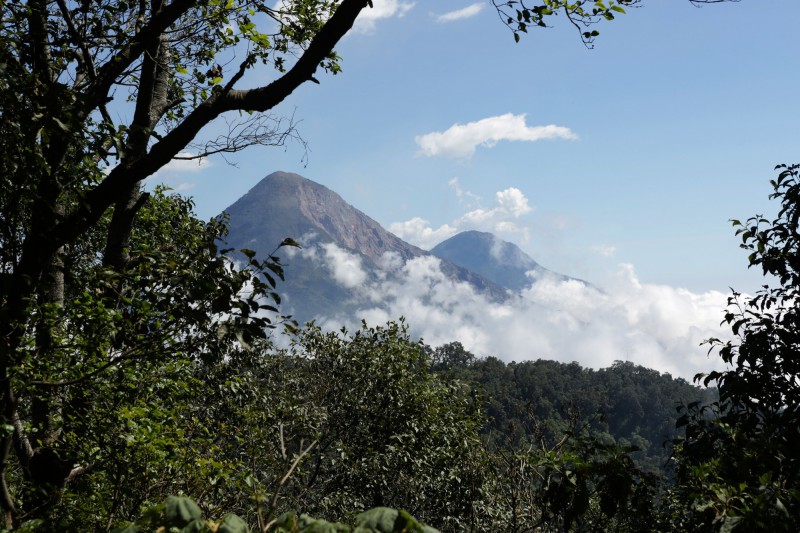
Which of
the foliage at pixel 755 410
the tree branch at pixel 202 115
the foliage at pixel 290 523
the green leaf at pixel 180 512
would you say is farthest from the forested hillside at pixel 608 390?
the green leaf at pixel 180 512

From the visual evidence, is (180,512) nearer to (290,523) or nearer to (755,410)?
(290,523)

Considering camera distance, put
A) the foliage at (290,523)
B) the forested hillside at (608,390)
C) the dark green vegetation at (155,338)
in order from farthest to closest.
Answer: the forested hillside at (608,390), the dark green vegetation at (155,338), the foliage at (290,523)

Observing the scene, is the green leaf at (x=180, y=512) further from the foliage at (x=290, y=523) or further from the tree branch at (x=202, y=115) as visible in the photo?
the tree branch at (x=202, y=115)

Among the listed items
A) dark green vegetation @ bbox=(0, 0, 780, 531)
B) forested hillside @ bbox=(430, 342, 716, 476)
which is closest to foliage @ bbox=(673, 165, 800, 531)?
dark green vegetation @ bbox=(0, 0, 780, 531)

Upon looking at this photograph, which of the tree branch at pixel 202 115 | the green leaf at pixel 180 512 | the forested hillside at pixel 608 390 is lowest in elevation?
the green leaf at pixel 180 512

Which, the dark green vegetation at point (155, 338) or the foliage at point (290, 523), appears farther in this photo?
the dark green vegetation at point (155, 338)

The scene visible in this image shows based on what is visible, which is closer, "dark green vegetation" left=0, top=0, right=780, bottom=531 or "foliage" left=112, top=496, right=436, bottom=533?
"foliage" left=112, top=496, right=436, bottom=533

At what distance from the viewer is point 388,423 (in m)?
15.8

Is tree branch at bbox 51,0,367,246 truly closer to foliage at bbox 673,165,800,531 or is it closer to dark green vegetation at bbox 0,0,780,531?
dark green vegetation at bbox 0,0,780,531

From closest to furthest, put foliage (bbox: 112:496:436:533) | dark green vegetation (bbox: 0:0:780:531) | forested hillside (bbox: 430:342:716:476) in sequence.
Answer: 1. foliage (bbox: 112:496:436:533)
2. dark green vegetation (bbox: 0:0:780:531)
3. forested hillside (bbox: 430:342:716:476)

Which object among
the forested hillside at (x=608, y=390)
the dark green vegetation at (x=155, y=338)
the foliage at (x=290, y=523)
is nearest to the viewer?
the foliage at (x=290, y=523)

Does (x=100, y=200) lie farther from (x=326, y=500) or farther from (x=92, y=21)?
(x=326, y=500)

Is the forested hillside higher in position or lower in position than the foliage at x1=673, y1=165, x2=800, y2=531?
higher

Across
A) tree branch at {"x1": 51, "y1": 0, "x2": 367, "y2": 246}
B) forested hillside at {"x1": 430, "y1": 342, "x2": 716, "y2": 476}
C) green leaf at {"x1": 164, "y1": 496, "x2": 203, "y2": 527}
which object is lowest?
green leaf at {"x1": 164, "y1": 496, "x2": 203, "y2": 527}
